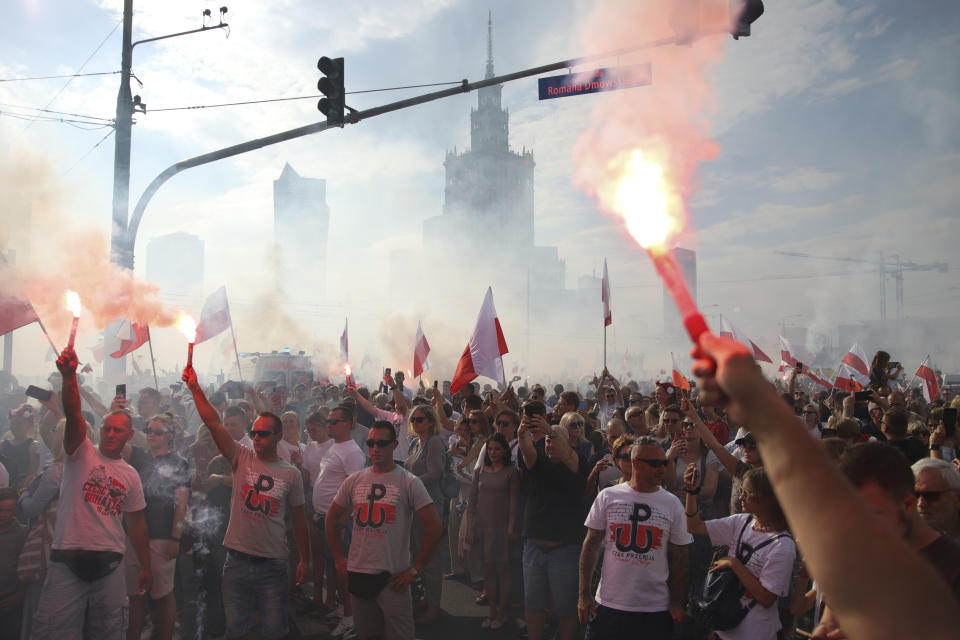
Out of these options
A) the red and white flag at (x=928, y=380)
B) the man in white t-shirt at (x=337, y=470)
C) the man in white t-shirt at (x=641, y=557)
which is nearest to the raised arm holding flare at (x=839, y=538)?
the man in white t-shirt at (x=641, y=557)

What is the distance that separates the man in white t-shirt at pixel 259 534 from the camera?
5.03 meters

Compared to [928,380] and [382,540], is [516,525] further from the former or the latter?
[928,380]

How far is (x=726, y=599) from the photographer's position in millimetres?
3660

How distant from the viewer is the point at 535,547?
5551 mm

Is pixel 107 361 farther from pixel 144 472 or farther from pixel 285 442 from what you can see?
pixel 144 472

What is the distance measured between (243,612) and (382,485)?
1394mm

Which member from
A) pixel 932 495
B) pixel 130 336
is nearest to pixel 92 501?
pixel 932 495

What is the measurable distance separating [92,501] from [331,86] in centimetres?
562

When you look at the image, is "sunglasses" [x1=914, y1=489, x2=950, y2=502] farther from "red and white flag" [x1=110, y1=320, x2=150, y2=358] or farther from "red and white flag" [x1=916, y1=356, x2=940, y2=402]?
"red and white flag" [x1=916, y1=356, x2=940, y2=402]

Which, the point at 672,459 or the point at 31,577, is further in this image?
the point at 672,459

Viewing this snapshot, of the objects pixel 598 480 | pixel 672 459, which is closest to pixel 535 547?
pixel 598 480

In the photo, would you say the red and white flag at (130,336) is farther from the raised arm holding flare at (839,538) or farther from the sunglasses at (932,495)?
the raised arm holding flare at (839,538)

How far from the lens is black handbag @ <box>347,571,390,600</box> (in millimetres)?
4719

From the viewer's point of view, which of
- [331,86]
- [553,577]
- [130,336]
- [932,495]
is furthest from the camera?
[130,336]
